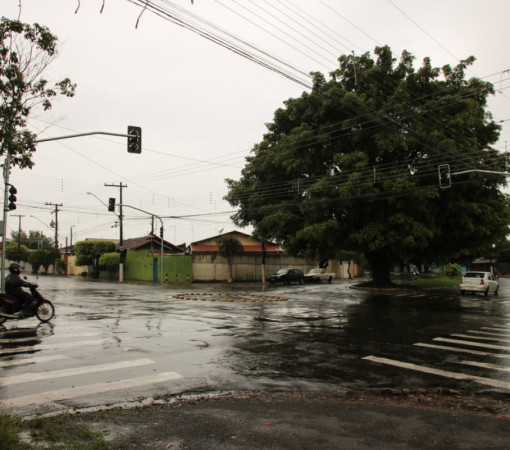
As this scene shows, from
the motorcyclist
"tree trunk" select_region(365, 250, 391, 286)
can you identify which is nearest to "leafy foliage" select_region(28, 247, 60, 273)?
"tree trunk" select_region(365, 250, 391, 286)

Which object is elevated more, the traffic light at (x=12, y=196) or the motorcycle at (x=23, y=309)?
the traffic light at (x=12, y=196)

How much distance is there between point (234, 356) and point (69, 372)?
3199 millimetres

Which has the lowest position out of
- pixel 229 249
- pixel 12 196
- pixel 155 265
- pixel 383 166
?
pixel 155 265

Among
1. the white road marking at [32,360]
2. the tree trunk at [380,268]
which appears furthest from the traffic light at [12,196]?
the tree trunk at [380,268]

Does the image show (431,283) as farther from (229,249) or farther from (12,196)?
(12,196)

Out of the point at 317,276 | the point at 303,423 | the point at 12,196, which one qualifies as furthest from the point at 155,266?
the point at 303,423

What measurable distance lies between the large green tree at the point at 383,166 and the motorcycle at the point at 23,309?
18.7 meters

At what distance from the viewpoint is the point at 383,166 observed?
3111 cm

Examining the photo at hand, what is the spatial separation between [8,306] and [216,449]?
10.8 metres

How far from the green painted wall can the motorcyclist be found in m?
31.6

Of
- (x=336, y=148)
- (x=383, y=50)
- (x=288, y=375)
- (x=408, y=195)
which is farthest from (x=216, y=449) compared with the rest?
(x=383, y=50)

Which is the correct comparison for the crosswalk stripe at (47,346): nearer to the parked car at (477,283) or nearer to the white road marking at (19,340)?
the white road marking at (19,340)

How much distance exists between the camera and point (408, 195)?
28.3 metres

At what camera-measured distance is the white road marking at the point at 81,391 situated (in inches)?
233
